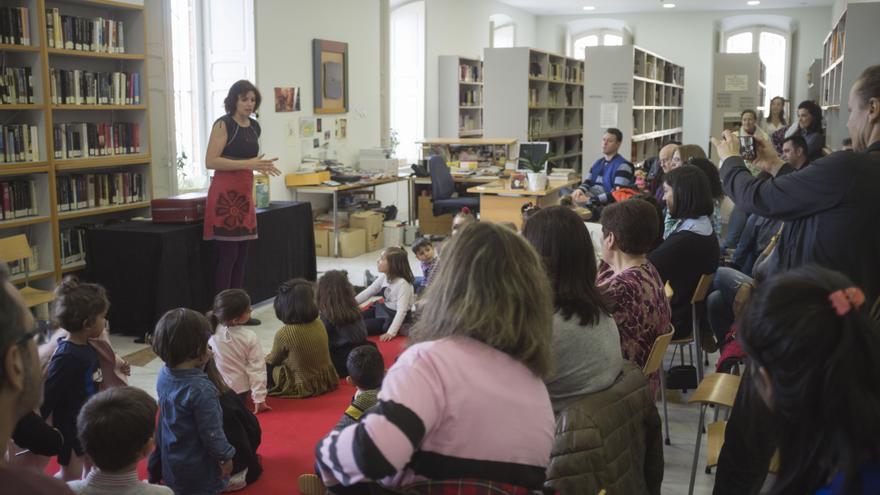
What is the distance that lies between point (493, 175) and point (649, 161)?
1.77m

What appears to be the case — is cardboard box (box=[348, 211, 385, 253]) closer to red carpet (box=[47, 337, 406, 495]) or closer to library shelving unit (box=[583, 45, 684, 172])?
library shelving unit (box=[583, 45, 684, 172])

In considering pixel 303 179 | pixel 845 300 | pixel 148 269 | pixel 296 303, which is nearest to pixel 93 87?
pixel 148 269

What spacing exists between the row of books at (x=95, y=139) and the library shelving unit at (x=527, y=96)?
19.0ft

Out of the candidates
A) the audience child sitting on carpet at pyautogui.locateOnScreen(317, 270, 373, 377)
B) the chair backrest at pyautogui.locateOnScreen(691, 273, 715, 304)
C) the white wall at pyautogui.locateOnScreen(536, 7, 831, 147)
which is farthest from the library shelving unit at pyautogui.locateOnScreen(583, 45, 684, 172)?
the chair backrest at pyautogui.locateOnScreen(691, 273, 715, 304)

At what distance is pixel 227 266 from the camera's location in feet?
17.7

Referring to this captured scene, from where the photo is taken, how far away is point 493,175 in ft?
29.8

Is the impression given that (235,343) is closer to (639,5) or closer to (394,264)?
(394,264)

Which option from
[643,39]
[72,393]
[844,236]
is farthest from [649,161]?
[643,39]

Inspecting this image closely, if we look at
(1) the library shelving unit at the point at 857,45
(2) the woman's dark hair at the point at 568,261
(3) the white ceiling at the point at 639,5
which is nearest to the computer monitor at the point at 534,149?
(1) the library shelving unit at the point at 857,45

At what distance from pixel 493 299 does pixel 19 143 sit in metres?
→ 4.38

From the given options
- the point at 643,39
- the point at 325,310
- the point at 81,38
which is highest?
the point at 643,39

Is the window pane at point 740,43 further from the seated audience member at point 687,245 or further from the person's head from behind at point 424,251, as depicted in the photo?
the seated audience member at point 687,245

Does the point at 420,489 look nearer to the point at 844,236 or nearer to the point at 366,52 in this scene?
the point at 844,236

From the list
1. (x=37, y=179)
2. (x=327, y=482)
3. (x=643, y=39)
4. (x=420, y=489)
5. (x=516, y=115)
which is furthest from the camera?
(x=643, y=39)
